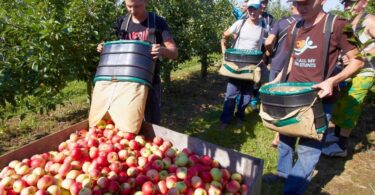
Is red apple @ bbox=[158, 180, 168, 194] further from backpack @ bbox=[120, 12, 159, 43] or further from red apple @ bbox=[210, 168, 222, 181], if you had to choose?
backpack @ bbox=[120, 12, 159, 43]

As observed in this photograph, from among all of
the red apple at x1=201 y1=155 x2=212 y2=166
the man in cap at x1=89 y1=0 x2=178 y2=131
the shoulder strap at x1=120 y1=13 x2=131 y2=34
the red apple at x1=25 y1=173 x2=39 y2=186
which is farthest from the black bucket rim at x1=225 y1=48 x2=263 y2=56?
the red apple at x1=25 y1=173 x2=39 y2=186

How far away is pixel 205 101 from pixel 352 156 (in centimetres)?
269

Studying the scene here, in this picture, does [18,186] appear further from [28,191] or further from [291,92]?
[291,92]

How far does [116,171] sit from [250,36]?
2.70m

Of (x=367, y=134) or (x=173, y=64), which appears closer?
(x=367, y=134)

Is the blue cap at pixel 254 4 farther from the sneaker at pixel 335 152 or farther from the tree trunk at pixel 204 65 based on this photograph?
the tree trunk at pixel 204 65

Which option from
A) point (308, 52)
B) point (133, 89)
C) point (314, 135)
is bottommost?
point (314, 135)

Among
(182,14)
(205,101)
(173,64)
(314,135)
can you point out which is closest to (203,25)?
(182,14)

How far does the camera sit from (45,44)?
2.95 metres

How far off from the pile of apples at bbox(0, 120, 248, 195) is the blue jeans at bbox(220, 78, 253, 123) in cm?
188

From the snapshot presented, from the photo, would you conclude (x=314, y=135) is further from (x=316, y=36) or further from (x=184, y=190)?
(x=184, y=190)

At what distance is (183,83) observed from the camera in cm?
669

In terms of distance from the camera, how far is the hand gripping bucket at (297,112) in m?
2.12

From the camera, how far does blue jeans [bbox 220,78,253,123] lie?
4219 millimetres
